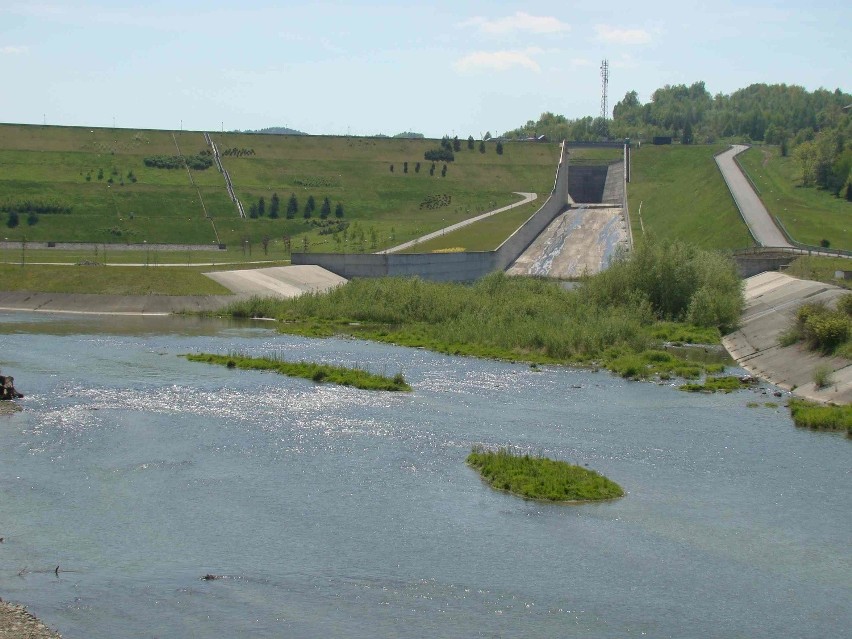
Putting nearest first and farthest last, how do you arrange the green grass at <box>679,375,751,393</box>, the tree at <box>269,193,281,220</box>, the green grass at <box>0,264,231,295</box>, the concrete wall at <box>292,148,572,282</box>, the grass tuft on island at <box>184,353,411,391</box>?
the grass tuft on island at <box>184,353,411,391</box> → the green grass at <box>679,375,751,393</box> → the green grass at <box>0,264,231,295</box> → the concrete wall at <box>292,148,572,282</box> → the tree at <box>269,193,281,220</box>

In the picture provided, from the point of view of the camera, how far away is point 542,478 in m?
34.7

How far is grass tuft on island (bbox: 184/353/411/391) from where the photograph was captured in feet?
164

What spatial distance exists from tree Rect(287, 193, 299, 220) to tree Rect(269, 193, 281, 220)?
40.9 inches

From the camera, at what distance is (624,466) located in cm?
3725

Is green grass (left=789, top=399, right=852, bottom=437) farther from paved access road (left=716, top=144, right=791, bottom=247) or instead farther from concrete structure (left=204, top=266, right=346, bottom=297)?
paved access road (left=716, top=144, right=791, bottom=247)

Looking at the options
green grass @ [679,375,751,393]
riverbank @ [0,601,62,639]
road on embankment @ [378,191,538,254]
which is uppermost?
road on embankment @ [378,191,538,254]

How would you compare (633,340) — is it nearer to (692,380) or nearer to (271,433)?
(692,380)

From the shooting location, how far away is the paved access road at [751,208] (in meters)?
98.8

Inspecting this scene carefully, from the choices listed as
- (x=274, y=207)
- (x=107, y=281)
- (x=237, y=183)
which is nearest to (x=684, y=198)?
(x=274, y=207)

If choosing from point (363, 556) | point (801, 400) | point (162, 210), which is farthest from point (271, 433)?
point (162, 210)

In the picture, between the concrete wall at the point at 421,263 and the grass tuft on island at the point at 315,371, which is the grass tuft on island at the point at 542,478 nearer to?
the grass tuft on island at the point at 315,371

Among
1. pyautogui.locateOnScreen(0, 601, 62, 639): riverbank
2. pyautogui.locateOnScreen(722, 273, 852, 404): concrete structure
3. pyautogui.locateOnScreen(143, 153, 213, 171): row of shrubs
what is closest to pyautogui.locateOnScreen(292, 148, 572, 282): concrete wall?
pyautogui.locateOnScreen(722, 273, 852, 404): concrete structure

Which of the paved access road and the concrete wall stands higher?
the paved access road

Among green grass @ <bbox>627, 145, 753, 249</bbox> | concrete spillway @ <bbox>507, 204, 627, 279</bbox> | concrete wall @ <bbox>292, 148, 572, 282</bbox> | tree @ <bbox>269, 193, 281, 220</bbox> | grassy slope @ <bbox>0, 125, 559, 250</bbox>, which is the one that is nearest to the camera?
concrete wall @ <bbox>292, 148, 572, 282</bbox>
